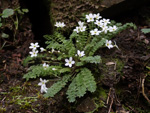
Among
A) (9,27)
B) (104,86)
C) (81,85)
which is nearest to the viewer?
(81,85)

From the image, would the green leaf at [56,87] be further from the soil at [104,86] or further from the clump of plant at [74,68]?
the soil at [104,86]

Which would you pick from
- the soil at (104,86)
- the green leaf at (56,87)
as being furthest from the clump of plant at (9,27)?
the green leaf at (56,87)

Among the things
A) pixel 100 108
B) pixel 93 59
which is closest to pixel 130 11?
pixel 93 59

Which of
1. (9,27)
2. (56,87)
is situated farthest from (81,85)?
(9,27)

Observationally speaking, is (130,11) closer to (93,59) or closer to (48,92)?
(93,59)

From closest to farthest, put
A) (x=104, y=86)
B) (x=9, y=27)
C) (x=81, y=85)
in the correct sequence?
1. (x=81, y=85)
2. (x=104, y=86)
3. (x=9, y=27)

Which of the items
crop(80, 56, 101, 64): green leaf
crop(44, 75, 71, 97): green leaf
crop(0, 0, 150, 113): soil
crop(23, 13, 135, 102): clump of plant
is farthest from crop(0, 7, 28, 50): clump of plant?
crop(80, 56, 101, 64): green leaf

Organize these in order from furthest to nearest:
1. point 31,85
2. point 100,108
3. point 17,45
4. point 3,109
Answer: point 17,45 → point 31,85 → point 100,108 → point 3,109

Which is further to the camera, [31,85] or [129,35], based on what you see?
[129,35]

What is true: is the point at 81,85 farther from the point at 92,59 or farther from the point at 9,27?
the point at 9,27
